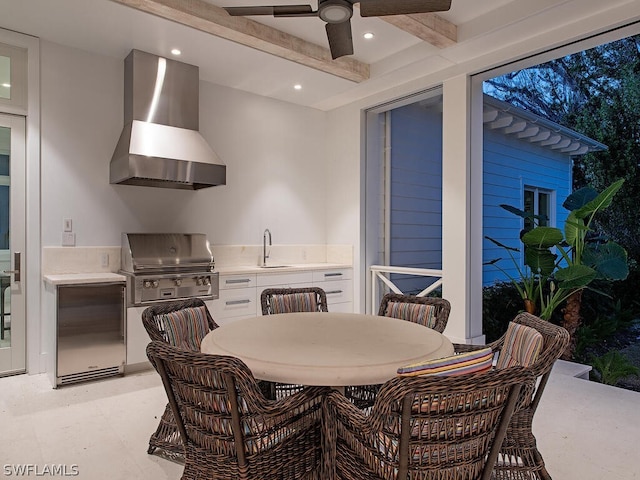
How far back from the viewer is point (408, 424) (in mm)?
1092

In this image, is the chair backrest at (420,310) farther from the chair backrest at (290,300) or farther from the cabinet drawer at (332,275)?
the cabinet drawer at (332,275)

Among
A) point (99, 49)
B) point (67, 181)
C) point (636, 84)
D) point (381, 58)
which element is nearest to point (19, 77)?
point (99, 49)

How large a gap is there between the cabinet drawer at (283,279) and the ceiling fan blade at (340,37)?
7.33 ft

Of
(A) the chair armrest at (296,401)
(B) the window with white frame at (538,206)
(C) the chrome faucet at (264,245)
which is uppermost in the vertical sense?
(B) the window with white frame at (538,206)

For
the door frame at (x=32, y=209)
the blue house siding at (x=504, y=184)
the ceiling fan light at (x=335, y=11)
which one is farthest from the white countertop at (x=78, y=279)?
the blue house siding at (x=504, y=184)

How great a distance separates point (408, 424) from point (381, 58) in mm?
3894

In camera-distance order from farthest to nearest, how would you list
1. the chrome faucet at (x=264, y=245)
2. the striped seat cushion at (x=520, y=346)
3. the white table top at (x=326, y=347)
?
the chrome faucet at (x=264, y=245)
the striped seat cushion at (x=520, y=346)
the white table top at (x=326, y=347)

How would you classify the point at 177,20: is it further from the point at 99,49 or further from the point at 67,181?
the point at 67,181

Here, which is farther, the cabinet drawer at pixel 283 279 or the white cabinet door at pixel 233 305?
the cabinet drawer at pixel 283 279

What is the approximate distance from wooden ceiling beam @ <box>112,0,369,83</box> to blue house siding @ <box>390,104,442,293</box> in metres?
0.81

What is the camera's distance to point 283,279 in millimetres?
4320

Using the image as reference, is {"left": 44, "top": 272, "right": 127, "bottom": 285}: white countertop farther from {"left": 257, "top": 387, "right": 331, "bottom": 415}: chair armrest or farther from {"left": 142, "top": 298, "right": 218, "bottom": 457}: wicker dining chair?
{"left": 257, "top": 387, "right": 331, "bottom": 415}: chair armrest

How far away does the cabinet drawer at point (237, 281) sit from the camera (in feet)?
13.0

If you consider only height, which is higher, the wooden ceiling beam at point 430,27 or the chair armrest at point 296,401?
the wooden ceiling beam at point 430,27
